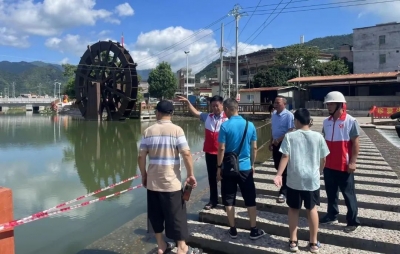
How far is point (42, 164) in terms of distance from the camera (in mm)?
9875

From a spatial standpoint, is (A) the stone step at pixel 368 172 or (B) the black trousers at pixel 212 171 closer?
(B) the black trousers at pixel 212 171

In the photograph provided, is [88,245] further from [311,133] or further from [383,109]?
[383,109]

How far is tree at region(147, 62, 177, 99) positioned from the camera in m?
51.0

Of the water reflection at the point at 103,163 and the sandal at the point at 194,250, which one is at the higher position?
the sandal at the point at 194,250

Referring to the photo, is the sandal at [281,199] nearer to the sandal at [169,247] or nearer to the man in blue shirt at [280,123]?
the man in blue shirt at [280,123]

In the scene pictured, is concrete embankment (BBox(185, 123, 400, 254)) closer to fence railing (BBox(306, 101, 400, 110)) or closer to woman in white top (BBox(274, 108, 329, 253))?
woman in white top (BBox(274, 108, 329, 253))

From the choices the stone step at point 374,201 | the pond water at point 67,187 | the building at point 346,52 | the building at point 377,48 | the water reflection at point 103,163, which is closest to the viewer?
the stone step at point 374,201

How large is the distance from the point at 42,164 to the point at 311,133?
28.8 feet

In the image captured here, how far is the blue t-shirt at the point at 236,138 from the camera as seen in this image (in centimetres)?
328

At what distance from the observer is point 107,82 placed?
1169 inches

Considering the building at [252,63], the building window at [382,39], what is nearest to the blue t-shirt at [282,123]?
the building window at [382,39]

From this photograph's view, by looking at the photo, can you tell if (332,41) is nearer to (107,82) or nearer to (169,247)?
(107,82)

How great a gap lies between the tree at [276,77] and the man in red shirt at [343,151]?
3462cm

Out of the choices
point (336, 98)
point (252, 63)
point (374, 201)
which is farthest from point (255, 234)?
point (252, 63)
